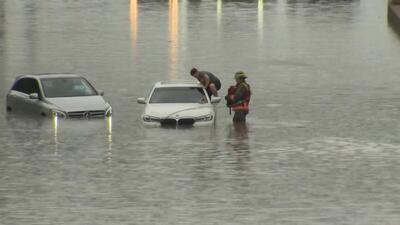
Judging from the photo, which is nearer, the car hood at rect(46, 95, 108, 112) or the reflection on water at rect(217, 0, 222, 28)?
the car hood at rect(46, 95, 108, 112)

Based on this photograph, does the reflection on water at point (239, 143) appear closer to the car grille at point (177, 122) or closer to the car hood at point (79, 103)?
the car grille at point (177, 122)

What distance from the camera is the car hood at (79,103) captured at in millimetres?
32250

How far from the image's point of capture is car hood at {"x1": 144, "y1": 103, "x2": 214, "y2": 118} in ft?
101

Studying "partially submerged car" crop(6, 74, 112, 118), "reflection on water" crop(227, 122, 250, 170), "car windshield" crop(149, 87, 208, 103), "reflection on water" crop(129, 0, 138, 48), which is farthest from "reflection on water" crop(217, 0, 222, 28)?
"reflection on water" crop(227, 122, 250, 170)

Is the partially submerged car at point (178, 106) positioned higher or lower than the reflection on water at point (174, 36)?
higher

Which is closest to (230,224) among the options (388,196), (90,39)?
(388,196)

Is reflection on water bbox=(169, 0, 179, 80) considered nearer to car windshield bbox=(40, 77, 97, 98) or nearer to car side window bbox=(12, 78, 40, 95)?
car side window bbox=(12, 78, 40, 95)

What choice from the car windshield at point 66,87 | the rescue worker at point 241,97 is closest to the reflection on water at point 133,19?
the car windshield at point 66,87

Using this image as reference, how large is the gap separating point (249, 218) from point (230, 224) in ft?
1.99

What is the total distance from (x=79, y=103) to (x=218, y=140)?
17.4 feet

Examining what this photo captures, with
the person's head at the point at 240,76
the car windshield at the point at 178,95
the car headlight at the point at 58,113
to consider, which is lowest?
the car headlight at the point at 58,113

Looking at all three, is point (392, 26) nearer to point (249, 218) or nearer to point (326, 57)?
point (326, 57)

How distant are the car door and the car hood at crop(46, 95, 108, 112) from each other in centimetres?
67

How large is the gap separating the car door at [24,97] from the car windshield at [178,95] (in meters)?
3.29
